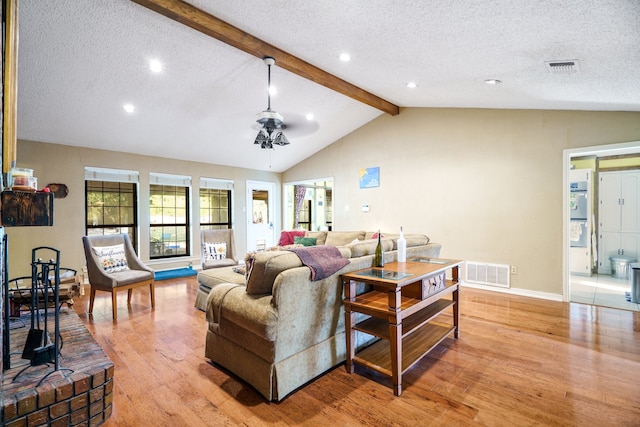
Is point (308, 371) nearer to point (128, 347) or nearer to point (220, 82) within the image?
point (128, 347)

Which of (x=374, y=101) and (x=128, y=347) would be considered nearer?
(x=128, y=347)

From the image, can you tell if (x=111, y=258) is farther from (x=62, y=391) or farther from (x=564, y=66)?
(x=564, y=66)

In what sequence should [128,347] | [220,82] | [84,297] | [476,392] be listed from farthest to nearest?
[84,297] → [220,82] → [128,347] → [476,392]

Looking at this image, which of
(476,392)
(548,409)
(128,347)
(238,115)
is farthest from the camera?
(238,115)

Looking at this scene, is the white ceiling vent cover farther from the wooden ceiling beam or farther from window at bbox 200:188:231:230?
Result: window at bbox 200:188:231:230

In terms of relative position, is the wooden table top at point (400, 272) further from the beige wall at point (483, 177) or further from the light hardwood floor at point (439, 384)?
the beige wall at point (483, 177)

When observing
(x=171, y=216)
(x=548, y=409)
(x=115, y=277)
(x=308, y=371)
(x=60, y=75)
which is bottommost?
(x=548, y=409)

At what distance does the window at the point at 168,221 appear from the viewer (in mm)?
6113

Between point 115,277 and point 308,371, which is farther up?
point 115,277

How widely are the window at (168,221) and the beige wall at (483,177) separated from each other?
147 inches

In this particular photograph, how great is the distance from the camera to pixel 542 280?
Result: 423 cm

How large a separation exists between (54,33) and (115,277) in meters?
2.58

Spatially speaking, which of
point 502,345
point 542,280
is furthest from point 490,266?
point 502,345

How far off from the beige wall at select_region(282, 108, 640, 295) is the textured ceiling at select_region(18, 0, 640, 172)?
289 millimetres
